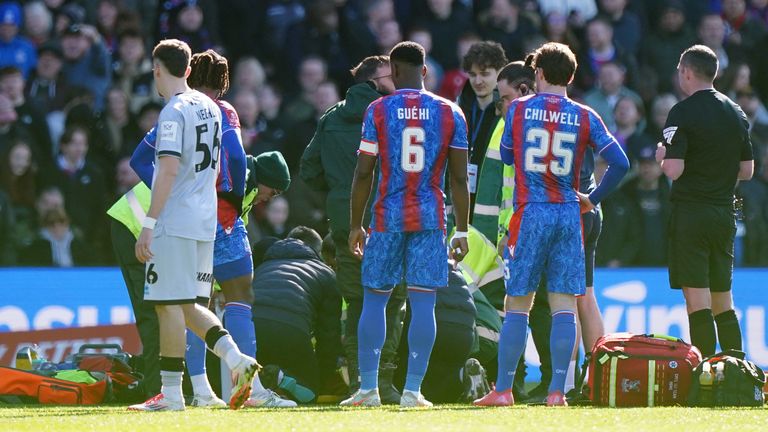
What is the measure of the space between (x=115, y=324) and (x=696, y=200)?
491 centimetres

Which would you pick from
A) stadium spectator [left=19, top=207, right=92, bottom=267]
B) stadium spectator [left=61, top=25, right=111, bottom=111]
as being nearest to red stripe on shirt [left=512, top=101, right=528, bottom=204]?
stadium spectator [left=19, top=207, right=92, bottom=267]

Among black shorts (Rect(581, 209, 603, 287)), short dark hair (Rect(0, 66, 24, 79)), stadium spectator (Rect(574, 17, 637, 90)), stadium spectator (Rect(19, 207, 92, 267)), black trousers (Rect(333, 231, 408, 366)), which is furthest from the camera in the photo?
stadium spectator (Rect(574, 17, 637, 90))

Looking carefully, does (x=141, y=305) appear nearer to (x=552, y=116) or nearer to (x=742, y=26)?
(x=552, y=116)

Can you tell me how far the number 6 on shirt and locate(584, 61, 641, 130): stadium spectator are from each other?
8067mm

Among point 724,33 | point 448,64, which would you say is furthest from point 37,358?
point 724,33

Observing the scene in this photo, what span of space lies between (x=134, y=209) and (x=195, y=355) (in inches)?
46.7

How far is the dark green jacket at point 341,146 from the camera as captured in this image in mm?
9867

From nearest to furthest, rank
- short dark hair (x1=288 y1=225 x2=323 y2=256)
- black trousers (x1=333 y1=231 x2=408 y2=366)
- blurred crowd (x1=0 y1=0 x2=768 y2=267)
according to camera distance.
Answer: black trousers (x1=333 y1=231 x2=408 y2=366), short dark hair (x1=288 y1=225 x2=323 y2=256), blurred crowd (x1=0 y1=0 x2=768 y2=267)

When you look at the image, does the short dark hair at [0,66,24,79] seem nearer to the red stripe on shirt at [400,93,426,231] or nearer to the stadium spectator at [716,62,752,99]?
the stadium spectator at [716,62,752,99]

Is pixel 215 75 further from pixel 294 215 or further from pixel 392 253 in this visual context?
pixel 294 215

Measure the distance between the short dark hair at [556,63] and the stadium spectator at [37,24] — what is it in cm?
825

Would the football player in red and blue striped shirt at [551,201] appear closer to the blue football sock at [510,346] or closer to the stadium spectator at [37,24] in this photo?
the blue football sock at [510,346]

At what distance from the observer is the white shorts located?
8.17 metres

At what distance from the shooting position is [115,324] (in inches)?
491
